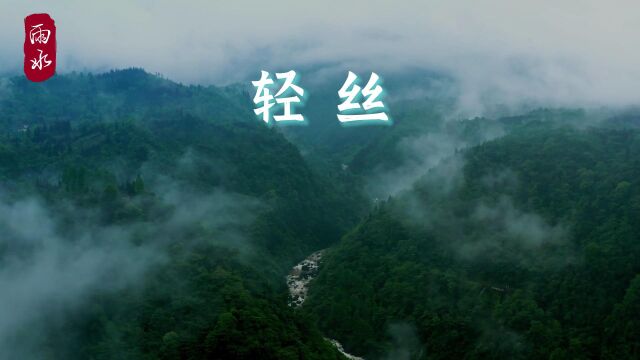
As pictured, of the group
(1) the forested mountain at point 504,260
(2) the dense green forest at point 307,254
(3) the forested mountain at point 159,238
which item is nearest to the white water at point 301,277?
(2) the dense green forest at point 307,254

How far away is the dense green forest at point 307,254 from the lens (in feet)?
220

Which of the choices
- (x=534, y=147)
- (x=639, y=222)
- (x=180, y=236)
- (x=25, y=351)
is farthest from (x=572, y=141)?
(x=25, y=351)

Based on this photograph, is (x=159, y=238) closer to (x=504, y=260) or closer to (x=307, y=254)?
(x=307, y=254)

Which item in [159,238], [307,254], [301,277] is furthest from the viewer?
[307,254]

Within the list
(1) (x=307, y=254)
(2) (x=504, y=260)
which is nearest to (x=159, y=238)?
(1) (x=307, y=254)

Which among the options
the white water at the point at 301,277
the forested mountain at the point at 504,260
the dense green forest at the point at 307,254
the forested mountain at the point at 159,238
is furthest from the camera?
the white water at the point at 301,277

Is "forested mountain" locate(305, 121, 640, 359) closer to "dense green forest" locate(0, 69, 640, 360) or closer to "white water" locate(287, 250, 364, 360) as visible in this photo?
"dense green forest" locate(0, 69, 640, 360)

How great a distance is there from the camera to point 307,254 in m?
115

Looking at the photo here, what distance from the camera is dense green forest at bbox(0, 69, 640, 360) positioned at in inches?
2645

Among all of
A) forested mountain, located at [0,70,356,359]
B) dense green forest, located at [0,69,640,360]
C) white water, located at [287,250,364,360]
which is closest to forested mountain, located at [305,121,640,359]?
dense green forest, located at [0,69,640,360]

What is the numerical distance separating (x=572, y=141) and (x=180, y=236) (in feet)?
210

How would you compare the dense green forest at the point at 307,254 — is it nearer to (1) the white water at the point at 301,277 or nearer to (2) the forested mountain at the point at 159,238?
(2) the forested mountain at the point at 159,238

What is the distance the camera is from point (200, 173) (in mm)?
121688

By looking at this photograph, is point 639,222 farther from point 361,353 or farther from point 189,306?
point 189,306
